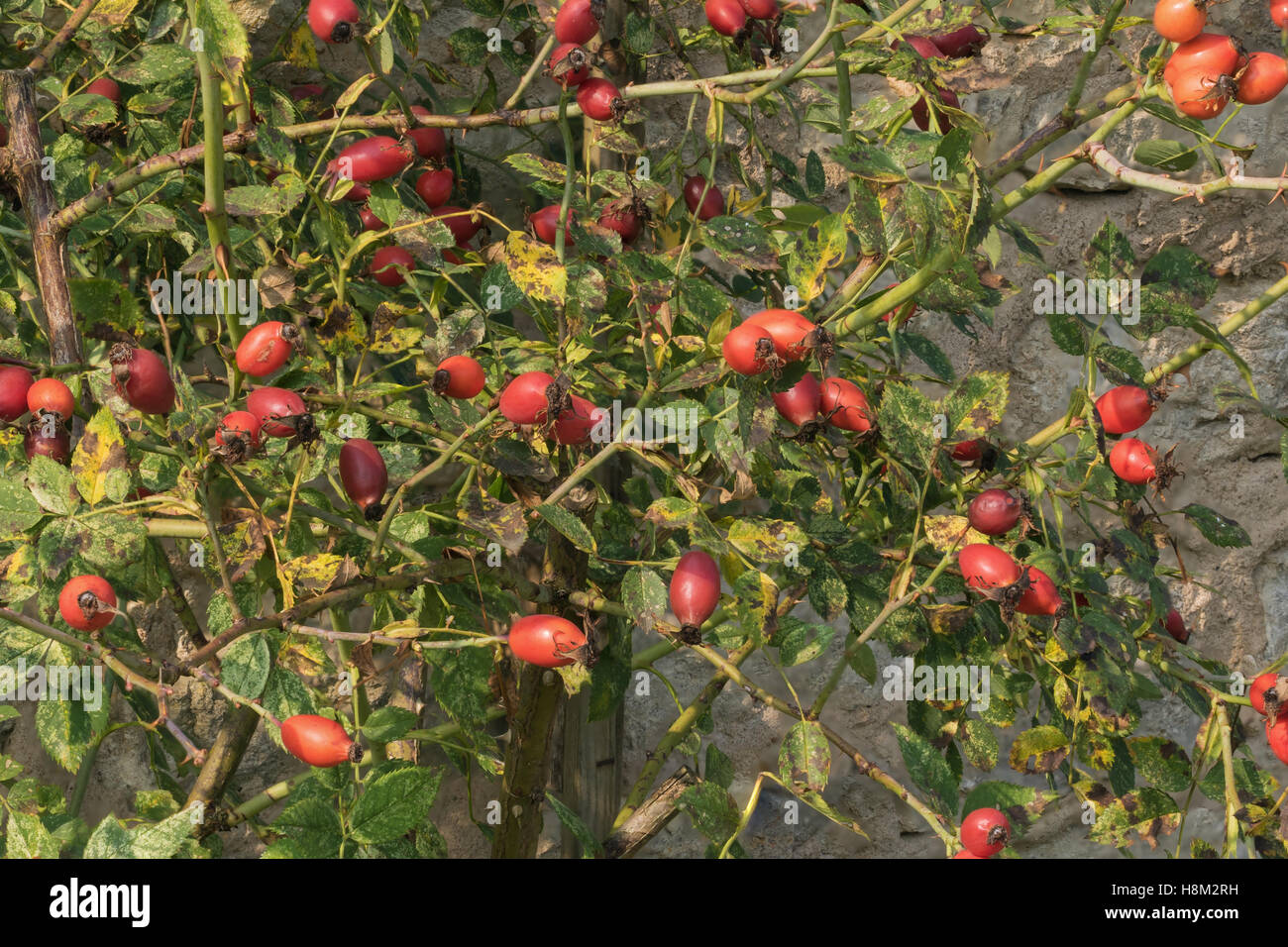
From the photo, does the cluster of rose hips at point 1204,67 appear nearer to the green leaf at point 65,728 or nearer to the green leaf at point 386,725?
the green leaf at point 386,725

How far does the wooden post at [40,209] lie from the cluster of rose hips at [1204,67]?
847 millimetres

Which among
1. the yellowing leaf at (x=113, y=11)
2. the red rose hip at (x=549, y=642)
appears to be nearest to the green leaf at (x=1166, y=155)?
the red rose hip at (x=549, y=642)

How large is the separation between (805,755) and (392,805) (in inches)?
11.7

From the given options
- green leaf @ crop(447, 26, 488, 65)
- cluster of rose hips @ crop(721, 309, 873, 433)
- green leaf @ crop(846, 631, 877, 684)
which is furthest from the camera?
green leaf @ crop(447, 26, 488, 65)

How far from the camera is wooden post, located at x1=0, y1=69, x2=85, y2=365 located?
914 mm

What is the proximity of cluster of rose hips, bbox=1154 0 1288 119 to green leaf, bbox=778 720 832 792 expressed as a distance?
51 centimetres

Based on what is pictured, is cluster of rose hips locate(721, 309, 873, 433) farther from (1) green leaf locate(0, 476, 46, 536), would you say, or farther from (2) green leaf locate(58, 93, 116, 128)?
(2) green leaf locate(58, 93, 116, 128)

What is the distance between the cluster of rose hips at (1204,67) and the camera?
2.54 feet

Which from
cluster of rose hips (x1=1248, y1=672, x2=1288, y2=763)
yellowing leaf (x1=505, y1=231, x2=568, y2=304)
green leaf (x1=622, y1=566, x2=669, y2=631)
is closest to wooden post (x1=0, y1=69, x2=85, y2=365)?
yellowing leaf (x1=505, y1=231, x2=568, y2=304)

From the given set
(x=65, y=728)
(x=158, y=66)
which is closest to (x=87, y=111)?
(x=158, y=66)

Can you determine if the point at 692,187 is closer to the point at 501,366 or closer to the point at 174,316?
the point at 501,366

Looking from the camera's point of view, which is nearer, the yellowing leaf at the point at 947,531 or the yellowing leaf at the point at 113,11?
the yellowing leaf at the point at 947,531

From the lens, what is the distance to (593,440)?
838mm

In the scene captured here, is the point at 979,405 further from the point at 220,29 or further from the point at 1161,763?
the point at 220,29
